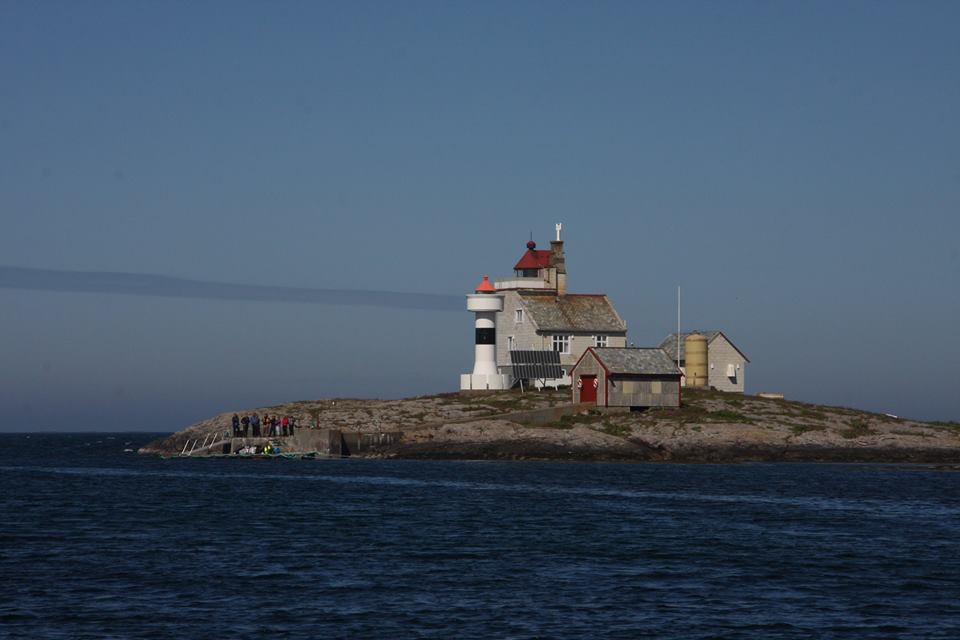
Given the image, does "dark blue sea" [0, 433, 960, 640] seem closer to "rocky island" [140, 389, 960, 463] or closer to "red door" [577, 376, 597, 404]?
"rocky island" [140, 389, 960, 463]

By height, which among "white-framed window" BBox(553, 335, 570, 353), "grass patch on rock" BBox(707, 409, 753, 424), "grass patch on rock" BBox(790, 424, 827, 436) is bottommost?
"grass patch on rock" BBox(790, 424, 827, 436)

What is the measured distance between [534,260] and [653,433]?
31478 mm

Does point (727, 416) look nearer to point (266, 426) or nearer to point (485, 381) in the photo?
point (485, 381)

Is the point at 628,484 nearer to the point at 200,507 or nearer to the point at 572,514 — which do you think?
the point at 572,514

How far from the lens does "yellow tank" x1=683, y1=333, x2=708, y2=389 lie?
11025 cm

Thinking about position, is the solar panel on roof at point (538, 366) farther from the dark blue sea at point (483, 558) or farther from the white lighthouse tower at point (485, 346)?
the dark blue sea at point (483, 558)

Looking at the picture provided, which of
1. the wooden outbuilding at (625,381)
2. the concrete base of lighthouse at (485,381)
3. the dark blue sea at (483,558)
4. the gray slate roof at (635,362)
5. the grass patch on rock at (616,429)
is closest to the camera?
the dark blue sea at (483,558)

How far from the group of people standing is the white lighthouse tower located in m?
16.0

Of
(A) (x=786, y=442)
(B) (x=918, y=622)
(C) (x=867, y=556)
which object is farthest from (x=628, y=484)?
(B) (x=918, y=622)

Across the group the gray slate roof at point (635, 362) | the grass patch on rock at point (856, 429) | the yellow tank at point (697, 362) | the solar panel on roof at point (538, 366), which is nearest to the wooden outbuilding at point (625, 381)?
the gray slate roof at point (635, 362)

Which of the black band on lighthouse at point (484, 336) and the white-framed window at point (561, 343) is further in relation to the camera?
the white-framed window at point (561, 343)

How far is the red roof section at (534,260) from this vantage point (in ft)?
385

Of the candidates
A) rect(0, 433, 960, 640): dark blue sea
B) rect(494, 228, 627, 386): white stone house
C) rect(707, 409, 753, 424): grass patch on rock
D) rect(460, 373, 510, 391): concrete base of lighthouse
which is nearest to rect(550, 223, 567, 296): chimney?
rect(494, 228, 627, 386): white stone house

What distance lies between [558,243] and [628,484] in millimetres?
47737
